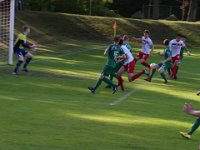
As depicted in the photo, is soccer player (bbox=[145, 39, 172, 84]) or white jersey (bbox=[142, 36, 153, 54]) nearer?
soccer player (bbox=[145, 39, 172, 84])

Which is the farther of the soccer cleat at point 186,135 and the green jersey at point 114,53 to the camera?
the green jersey at point 114,53

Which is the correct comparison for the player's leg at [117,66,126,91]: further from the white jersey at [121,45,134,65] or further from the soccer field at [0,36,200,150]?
the soccer field at [0,36,200,150]

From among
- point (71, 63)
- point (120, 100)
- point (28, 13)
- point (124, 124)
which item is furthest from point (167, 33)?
point (124, 124)

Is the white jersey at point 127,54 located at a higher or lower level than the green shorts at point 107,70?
higher

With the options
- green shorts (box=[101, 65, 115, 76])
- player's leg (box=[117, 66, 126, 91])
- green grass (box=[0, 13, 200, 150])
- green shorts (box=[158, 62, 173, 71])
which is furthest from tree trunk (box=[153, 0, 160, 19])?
green shorts (box=[101, 65, 115, 76])

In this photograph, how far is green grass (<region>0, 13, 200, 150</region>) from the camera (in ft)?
35.4

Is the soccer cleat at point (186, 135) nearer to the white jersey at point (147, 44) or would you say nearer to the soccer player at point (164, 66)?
the soccer player at point (164, 66)

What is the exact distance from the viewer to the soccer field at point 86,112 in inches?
424

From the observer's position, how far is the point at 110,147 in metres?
10.4

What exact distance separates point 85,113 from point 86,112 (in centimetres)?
17

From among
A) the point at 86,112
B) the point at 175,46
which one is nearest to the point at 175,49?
the point at 175,46

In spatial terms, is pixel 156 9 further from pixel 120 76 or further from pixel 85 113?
pixel 85 113

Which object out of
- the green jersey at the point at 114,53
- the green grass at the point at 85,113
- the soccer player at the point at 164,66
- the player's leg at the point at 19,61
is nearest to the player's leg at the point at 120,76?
the green grass at the point at 85,113

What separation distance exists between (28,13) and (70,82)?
91.5 feet
